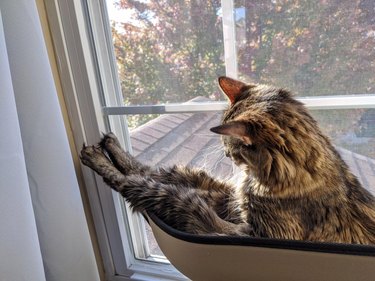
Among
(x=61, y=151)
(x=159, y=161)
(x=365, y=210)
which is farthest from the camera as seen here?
Result: (x=159, y=161)

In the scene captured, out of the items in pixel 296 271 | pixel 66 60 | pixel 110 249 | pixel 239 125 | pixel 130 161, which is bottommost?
pixel 110 249

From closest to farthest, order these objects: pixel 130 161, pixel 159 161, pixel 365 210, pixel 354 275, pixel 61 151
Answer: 1. pixel 354 275
2. pixel 365 210
3. pixel 61 151
4. pixel 130 161
5. pixel 159 161

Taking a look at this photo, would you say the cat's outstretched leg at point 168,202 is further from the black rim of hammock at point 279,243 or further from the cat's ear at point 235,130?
the cat's ear at point 235,130

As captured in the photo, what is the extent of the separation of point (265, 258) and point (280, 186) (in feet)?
0.52

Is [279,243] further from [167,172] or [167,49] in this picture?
[167,49]

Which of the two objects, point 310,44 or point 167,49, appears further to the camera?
point 167,49

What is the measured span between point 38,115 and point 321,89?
75 centimetres

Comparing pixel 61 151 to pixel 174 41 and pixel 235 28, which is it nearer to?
pixel 174 41

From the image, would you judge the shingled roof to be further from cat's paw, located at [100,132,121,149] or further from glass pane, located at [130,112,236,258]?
cat's paw, located at [100,132,121,149]

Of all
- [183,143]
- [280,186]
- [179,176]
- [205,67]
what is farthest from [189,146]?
[280,186]

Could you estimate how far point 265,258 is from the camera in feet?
1.91

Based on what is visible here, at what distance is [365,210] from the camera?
680 mm

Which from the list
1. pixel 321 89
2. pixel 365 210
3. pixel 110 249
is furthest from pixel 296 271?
pixel 110 249

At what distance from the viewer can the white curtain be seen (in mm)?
667
